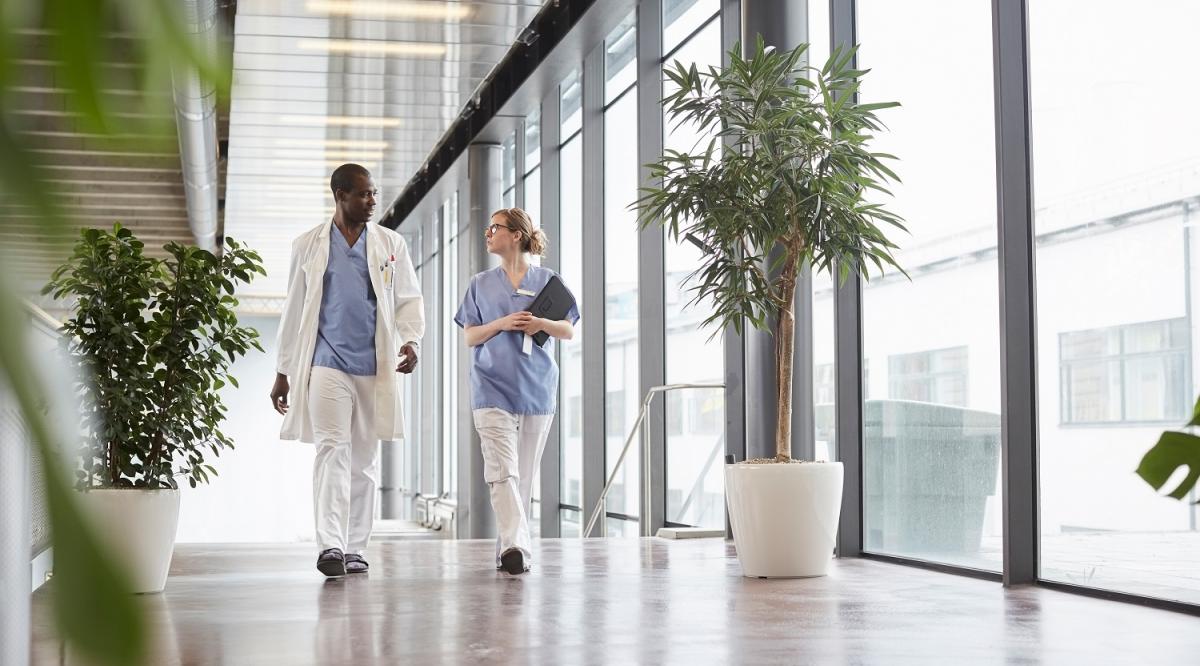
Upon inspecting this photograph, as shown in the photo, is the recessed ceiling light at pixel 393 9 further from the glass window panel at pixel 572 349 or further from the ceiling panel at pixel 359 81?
the glass window panel at pixel 572 349

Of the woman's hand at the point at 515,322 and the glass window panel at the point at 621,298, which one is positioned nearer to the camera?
the woman's hand at the point at 515,322

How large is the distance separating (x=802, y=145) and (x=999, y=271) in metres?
0.83

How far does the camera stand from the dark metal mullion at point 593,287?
29.9ft

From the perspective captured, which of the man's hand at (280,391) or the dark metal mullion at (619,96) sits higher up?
the dark metal mullion at (619,96)

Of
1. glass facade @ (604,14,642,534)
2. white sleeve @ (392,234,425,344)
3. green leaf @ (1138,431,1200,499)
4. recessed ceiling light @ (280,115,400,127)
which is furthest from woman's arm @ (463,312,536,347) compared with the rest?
recessed ceiling light @ (280,115,400,127)

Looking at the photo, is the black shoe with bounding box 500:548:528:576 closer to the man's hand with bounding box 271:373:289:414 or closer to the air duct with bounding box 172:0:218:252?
the man's hand with bounding box 271:373:289:414

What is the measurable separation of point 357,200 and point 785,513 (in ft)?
6.36

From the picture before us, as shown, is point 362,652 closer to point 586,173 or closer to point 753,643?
point 753,643

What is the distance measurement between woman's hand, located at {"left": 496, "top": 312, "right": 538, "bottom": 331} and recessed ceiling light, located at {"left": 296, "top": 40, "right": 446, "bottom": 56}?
4.03 meters

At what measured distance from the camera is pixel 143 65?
21cm

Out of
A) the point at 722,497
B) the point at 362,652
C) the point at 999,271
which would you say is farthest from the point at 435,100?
the point at 362,652

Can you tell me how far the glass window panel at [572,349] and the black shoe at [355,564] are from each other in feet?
16.2

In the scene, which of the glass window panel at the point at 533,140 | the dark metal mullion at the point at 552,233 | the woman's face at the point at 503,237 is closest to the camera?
the woman's face at the point at 503,237

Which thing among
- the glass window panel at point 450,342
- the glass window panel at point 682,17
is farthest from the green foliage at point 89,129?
the glass window panel at point 450,342
